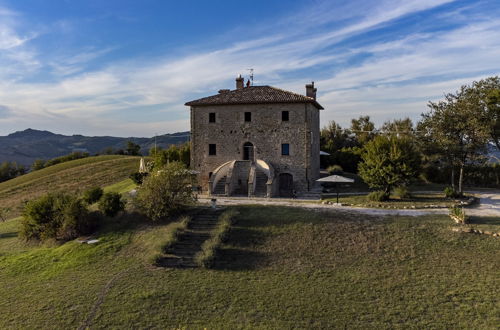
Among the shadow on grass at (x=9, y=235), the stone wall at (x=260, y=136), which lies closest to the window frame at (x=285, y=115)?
the stone wall at (x=260, y=136)

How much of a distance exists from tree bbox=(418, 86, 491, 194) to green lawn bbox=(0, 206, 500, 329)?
28.1 ft

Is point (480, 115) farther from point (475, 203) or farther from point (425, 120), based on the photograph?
point (475, 203)

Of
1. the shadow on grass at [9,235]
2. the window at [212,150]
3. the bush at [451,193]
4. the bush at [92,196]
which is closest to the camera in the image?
the shadow on grass at [9,235]

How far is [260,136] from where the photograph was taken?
27.1 meters

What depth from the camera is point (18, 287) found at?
1312cm

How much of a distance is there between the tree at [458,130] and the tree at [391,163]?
7.64 ft

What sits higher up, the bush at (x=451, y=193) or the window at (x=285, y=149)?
the window at (x=285, y=149)

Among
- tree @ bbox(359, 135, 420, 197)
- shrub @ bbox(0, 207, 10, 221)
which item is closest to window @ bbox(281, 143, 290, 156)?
tree @ bbox(359, 135, 420, 197)

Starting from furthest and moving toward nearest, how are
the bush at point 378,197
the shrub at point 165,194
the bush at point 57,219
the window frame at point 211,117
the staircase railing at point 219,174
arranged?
the window frame at point 211,117 < the staircase railing at point 219,174 < the bush at point 378,197 < the shrub at point 165,194 < the bush at point 57,219

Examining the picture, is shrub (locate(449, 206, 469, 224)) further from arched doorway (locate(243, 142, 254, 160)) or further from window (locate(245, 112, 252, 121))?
window (locate(245, 112, 252, 121))

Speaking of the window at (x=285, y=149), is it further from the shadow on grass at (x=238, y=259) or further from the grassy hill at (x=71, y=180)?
the grassy hill at (x=71, y=180)

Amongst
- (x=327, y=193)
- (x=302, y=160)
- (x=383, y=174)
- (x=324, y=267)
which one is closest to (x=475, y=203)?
(x=383, y=174)

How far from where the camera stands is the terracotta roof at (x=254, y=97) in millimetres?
26312

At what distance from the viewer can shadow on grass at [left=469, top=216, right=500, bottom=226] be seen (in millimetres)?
16172
